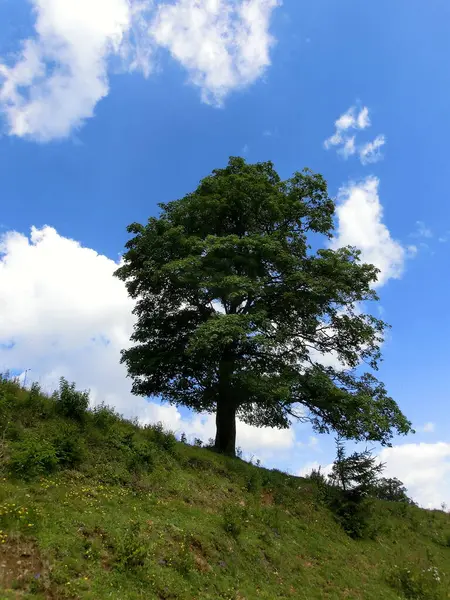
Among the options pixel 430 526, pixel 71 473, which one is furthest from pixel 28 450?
pixel 430 526

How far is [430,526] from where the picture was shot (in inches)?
869

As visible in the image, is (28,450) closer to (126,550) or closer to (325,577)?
(126,550)

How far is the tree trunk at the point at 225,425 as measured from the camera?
64.7ft

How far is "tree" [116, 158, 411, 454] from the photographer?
59.6 feet

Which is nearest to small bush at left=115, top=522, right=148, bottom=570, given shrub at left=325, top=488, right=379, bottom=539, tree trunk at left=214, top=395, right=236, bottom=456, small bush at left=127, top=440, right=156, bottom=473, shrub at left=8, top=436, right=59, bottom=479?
shrub at left=8, top=436, right=59, bottom=479

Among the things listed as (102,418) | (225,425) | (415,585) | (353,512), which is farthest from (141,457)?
(353,512)

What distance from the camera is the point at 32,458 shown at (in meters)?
10.6

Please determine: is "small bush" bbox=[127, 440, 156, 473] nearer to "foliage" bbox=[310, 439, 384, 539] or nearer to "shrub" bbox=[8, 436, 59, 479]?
"shrub" bbox=[8, 436, 59, 479]

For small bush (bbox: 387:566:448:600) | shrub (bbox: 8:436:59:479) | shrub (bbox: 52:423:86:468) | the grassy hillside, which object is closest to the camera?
the grassy hillside

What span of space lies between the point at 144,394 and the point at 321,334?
30.8 ft

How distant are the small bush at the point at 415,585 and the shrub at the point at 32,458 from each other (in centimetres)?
1127

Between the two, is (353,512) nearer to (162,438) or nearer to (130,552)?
(162,438)

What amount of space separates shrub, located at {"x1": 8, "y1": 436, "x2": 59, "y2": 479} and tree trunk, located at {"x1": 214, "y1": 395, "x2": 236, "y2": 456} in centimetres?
976

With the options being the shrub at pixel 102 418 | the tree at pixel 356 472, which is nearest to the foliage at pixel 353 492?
the tree at pixel 356 472
